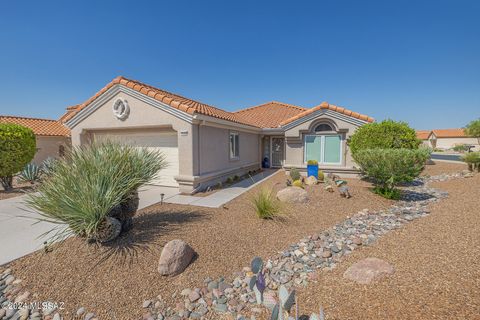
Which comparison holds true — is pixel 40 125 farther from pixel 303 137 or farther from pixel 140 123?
pixel 303 137

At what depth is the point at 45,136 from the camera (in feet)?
58.7

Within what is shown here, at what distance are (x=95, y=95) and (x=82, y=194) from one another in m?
8.48

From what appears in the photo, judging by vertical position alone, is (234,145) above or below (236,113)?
below

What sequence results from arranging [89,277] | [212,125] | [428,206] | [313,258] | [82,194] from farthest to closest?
1. [212,125]
2. [428,206]
3. [313,258]
4. [82,194]
5. [89,277]

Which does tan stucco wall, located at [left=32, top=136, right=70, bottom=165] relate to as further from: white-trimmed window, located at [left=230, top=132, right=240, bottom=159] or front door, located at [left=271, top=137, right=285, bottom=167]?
front door, located at [left=271, top=137, right=285, bottom=167]

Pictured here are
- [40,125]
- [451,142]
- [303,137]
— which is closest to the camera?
[303,137]

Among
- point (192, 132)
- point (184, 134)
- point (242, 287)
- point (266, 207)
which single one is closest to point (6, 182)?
point (184, 134)

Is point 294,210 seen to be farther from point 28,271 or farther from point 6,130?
point 6,130

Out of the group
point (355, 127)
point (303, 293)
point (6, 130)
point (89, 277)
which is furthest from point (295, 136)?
point (6, 130)

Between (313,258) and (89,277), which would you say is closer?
(89,277)

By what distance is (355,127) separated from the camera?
12.2 m

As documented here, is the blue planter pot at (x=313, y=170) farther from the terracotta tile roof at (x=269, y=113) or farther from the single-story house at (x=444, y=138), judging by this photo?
the single-story house at (x=444, y=138)

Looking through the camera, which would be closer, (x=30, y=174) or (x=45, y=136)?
(x=30, y=174)

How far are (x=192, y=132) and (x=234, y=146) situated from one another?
4.47 meters
